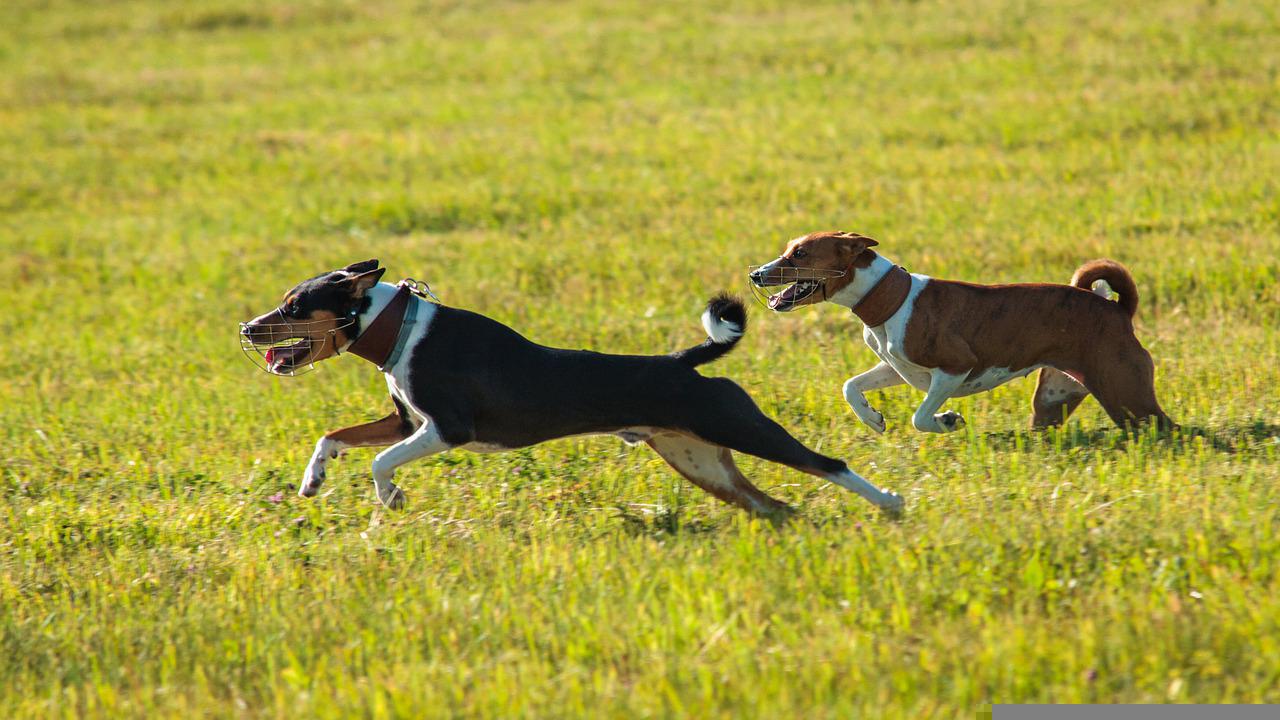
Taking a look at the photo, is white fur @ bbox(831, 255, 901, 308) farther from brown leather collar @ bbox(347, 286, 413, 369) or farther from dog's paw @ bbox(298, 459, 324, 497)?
dog's paw @ bbox(298, 459, 324, 497)

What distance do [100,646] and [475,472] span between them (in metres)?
2.58

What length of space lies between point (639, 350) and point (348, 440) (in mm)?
4174

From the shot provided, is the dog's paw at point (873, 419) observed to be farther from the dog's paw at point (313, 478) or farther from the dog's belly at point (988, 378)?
the dog's paw at point (313, 478)

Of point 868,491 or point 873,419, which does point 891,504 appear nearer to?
point 868,491

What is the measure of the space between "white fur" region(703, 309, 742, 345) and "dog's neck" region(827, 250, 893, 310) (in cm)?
113

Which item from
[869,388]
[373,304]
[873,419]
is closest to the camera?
[373,304]

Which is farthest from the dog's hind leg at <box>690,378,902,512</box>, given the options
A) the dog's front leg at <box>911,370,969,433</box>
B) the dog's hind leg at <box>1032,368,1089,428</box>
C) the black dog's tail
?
the dog's hind leg at <box>1032,368,1089,428</box>

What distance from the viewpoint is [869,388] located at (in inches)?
333

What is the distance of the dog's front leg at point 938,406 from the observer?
8.02m

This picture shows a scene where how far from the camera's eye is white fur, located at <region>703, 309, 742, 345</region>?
6934 millimetres

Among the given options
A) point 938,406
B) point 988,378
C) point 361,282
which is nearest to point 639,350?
point 938,406

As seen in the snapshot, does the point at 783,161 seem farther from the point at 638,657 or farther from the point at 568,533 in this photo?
the point at 638,657

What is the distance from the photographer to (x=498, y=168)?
60.3 feet

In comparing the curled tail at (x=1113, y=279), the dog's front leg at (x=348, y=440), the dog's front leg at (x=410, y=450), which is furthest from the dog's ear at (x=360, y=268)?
the curled tail at (x=1113, y=279)
